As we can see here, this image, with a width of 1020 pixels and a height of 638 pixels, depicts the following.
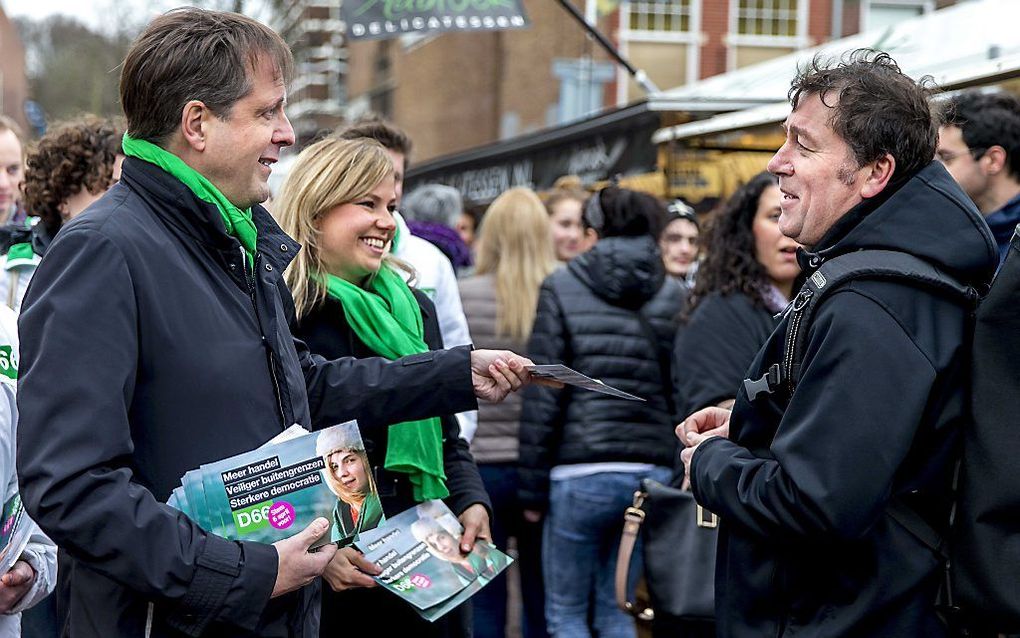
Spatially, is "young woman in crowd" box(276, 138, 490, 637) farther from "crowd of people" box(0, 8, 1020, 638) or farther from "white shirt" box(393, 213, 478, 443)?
"white shirt" box(393, 213, 478, 443)

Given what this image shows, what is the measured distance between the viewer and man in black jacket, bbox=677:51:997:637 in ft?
7.59

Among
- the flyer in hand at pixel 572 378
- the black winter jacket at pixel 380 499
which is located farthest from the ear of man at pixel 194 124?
the black winter jacket at pixel 380 499

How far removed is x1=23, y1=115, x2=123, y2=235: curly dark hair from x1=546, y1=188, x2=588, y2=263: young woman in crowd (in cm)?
335

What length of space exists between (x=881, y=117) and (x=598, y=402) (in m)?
2.70

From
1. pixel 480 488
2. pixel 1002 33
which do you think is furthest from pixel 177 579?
pixel 1002 33

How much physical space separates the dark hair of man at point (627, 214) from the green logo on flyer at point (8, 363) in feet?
9.89

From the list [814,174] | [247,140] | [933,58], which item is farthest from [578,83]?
[247,140]

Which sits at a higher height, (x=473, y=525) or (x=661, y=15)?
(x=661, y=15)

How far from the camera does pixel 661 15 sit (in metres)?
22.3

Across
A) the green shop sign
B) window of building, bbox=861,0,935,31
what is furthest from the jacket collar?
window of building, bbox=861,0,935,31

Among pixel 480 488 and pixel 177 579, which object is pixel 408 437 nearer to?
pixel 480 488

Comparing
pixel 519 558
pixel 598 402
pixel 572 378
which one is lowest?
pixel 519 558

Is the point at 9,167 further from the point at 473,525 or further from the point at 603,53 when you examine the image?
the point at 603,53

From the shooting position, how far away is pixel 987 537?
7.58 feet
